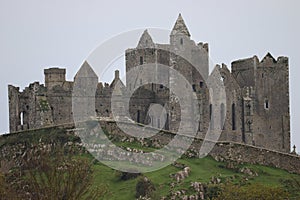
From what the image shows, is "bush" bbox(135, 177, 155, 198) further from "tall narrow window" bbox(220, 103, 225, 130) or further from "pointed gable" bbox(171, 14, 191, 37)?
"tall narrow window" bbox(220, 103, 225, 130)

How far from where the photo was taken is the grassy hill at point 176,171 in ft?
167

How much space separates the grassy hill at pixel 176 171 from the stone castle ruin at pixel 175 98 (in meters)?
13.6

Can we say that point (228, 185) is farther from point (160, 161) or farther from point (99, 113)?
point (99, 113)

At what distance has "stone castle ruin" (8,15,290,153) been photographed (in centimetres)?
7412

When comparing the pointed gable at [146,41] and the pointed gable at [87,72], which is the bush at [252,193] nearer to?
the pointed gable at [87,72]

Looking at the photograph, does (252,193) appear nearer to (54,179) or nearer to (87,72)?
(54,179)

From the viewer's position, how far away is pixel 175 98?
7306 centimetres

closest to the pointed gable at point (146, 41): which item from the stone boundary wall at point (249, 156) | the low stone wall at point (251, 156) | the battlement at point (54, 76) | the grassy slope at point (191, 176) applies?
Result: the battlement at point (54, 76)

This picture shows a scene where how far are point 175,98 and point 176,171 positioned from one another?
65.1ft

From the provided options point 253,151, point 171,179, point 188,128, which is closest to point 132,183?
point 171,179

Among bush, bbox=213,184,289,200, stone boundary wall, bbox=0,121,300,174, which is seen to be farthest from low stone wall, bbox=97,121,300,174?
bush, bbox=213,184,289,200

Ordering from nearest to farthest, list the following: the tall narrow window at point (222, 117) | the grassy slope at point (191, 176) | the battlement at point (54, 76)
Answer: the grassy slope at point (191, 176) < the battlement at point (54, 76) < the tall narrow window at point (222, 117)

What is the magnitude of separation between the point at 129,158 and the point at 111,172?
2578 millimetres

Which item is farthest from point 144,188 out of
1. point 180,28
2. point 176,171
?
point 180,28
